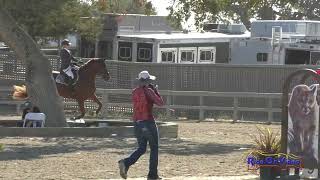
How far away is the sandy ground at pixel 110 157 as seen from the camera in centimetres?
1280

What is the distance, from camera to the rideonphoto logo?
11414 millimetres

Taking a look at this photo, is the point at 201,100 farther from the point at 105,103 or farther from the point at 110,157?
the point at 110,157

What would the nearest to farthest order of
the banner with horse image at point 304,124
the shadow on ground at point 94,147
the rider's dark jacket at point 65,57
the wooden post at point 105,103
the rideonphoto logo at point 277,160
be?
the banner with horse image at point 304,124, the rideonphoto logo at point 277,160, the shadow on ground at point 94,147, the rider's dark jacket at point 65,57, the wooden post at point 105,103

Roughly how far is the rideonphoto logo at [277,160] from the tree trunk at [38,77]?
8.63m

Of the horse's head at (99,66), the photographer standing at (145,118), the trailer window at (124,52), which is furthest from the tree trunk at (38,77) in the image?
the trailer window at (124,52)

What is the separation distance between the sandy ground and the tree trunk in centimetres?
146

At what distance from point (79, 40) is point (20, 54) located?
48.1 ft

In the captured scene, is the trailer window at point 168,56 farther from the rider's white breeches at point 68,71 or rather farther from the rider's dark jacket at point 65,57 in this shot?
the rider's dark jacket at point 65,57

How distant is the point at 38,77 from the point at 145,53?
35.3ft

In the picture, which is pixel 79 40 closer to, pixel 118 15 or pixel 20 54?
pixel 118 15

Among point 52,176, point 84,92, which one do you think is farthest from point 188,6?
point 52,176

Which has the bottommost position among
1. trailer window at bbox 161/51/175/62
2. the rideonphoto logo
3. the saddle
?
the rideonphoto logo

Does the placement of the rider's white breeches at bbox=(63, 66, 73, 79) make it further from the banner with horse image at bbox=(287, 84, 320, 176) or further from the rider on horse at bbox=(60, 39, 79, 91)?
the banner with horse image at bbox=(287, 84, 320, 176)

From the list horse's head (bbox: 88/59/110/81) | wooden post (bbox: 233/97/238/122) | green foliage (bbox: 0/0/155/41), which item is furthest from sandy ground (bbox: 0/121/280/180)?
green foliage (bbox: 0/0/155/41)
